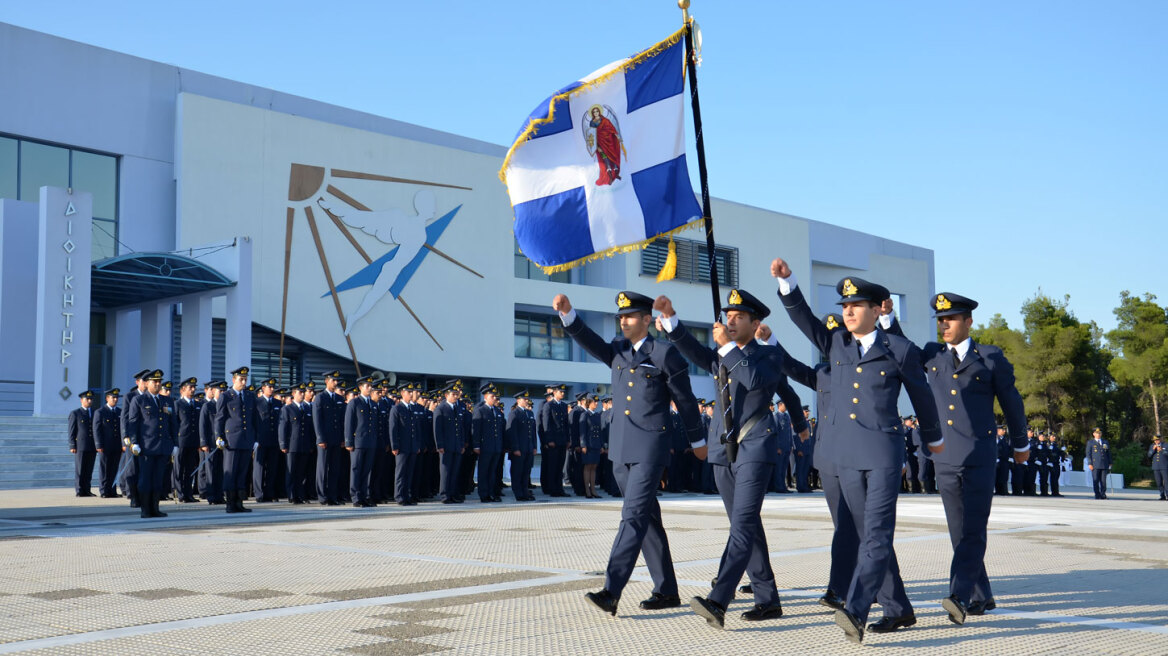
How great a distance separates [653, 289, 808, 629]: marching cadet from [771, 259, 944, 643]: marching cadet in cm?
33

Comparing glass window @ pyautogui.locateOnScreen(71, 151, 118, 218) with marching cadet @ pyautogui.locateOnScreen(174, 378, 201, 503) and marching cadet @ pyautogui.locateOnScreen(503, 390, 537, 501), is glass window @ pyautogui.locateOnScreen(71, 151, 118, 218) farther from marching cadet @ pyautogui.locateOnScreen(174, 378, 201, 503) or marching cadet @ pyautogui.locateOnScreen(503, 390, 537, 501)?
marching cadet @ pyautogui.locateOnScreen(503, 390, 537, 501)

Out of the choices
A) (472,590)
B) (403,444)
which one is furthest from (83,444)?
(472,590)

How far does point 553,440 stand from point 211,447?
18.9 feet

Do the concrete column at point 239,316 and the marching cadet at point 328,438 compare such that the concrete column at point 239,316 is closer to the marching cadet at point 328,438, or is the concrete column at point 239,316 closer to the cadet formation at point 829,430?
the marching cadet at point 328,438

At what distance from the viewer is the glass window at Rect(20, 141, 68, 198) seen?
2545 cm

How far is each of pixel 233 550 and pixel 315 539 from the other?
114cm

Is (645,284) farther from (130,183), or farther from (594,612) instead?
(594,612)

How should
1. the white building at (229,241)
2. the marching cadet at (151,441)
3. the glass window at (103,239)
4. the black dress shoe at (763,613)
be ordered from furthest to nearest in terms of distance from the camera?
the glass window at (103,239)
the white building at (229,241)
the marching cadet at (151,441)
the black dress shoe at (763,613)

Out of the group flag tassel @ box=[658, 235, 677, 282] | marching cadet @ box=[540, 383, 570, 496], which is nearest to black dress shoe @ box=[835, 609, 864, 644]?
flag tassel @ box=[658, 235, 677, 282]

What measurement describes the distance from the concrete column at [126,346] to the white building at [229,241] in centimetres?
4

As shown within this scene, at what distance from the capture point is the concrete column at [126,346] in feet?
87.2

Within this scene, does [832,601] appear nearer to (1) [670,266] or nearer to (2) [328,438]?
(1) [670,266]

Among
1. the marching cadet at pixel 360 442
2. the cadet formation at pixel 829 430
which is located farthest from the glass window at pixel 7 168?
the cadet formation at pixel 829 430

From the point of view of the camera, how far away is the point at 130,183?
87.2 ft
